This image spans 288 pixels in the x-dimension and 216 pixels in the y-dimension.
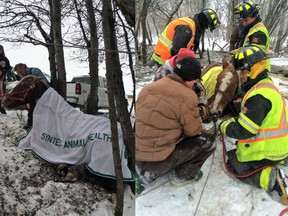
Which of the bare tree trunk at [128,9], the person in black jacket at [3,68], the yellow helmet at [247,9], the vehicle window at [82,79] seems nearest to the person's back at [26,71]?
the person in black jacket at [3,68]

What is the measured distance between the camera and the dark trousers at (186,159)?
894mm

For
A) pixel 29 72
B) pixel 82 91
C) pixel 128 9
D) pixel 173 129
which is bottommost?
pixel 82 91

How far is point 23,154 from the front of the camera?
2.60 m

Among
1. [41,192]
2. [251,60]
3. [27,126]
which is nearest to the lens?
[251,60]

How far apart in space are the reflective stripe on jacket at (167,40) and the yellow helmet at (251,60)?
13cm

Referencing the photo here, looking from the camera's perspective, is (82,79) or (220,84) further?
(82,79)

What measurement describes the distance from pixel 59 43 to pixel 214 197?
1968 millimetres

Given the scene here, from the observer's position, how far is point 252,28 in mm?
851

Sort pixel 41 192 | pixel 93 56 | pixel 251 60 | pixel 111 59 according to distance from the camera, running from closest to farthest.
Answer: pixel 251 60
pixel 111 59
pixel 93 56
pixel 41 192

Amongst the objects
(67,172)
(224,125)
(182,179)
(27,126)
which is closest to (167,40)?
(224,125)

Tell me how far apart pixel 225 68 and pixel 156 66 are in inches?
7.5

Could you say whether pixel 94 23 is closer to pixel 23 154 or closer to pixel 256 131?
pixel 23 154

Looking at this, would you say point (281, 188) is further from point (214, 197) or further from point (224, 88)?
point (224, 88)

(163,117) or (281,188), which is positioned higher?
(163,117)
